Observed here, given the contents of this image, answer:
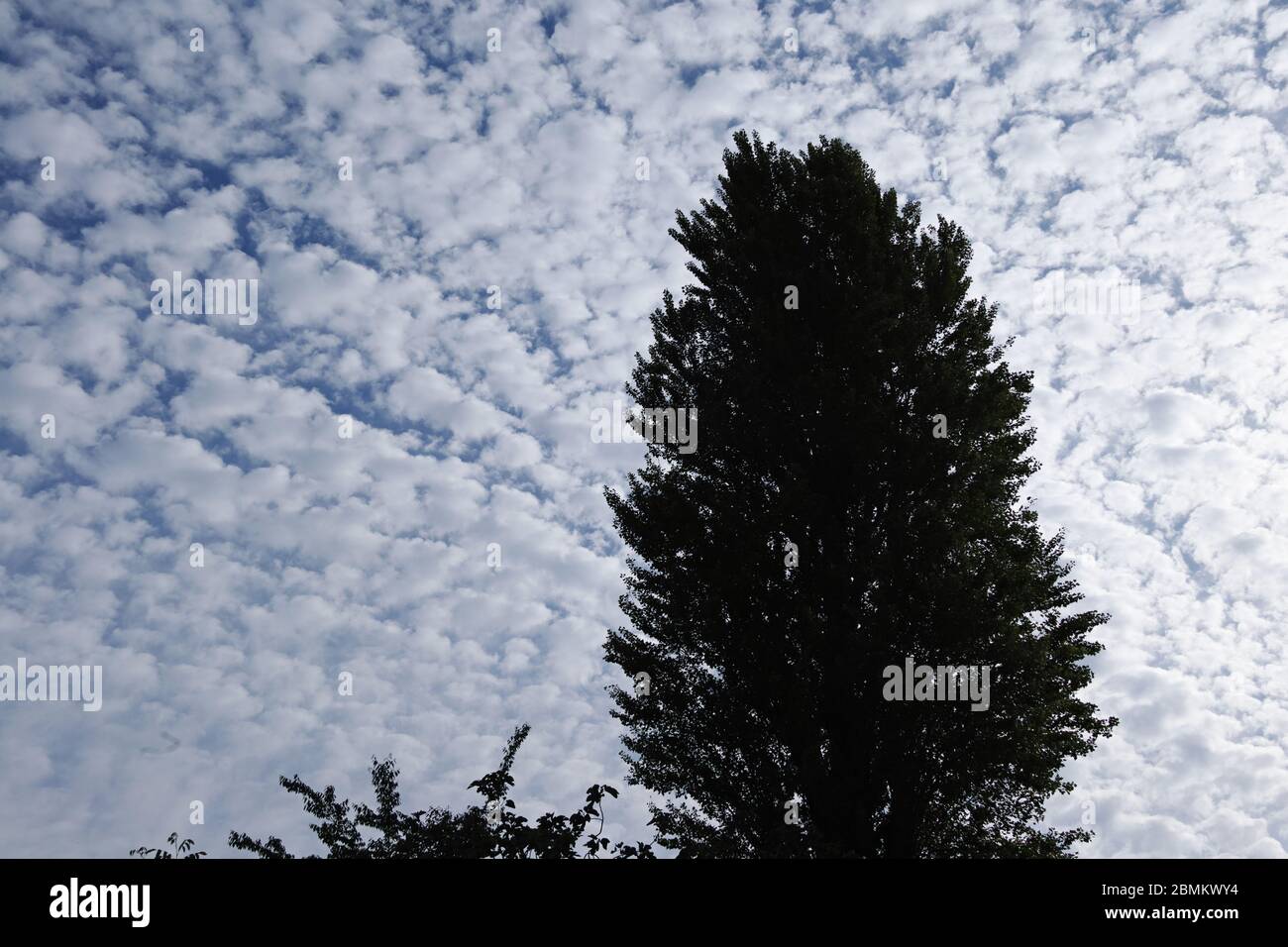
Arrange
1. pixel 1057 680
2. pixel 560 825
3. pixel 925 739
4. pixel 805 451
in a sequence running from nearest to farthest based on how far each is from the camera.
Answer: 1. pixel 560 825
2. pixel 925 739
3. pixel 1057 680
4. pixel 805 451

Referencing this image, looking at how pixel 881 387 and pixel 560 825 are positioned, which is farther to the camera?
pixel 881 387

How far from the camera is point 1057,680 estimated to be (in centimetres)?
1189

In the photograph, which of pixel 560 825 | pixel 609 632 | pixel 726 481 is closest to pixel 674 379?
pixel 726 481

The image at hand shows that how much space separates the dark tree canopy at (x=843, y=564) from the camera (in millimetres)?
11172

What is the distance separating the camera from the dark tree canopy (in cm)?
1117

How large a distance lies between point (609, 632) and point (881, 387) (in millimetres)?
5441

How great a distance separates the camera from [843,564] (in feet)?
39.1
